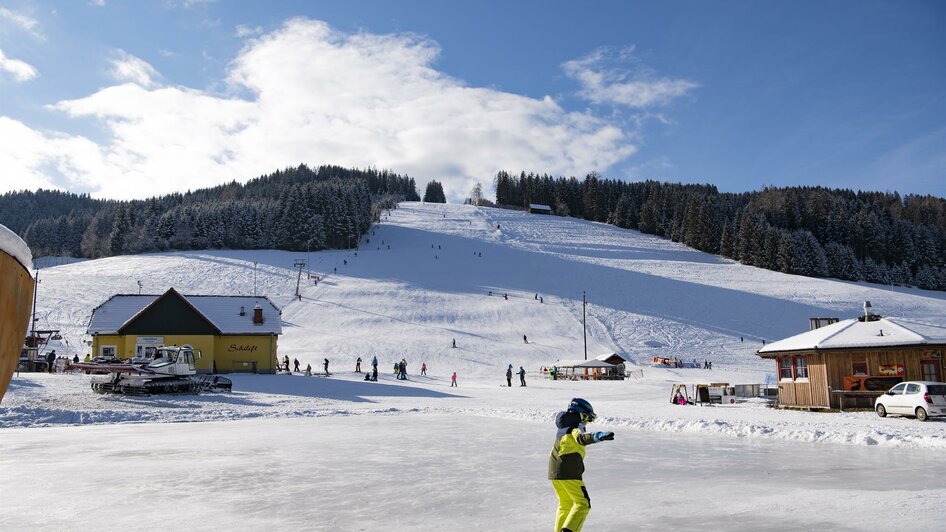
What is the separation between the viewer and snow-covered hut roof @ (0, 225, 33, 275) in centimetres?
307

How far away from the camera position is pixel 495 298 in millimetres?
74938

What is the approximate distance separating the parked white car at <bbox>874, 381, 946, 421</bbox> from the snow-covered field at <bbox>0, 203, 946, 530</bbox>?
3.20 feet

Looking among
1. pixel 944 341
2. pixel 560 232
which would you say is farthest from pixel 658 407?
pixel 560 232

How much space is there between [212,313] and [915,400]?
137 ft

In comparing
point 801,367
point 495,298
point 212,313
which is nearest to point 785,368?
point 801,367

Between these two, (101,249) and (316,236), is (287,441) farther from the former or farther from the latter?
(101,249)

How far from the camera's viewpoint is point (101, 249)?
125 m

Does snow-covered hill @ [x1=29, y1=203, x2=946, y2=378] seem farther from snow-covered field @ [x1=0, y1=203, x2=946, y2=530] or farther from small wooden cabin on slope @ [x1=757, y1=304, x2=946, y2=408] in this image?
small wooden cabin on slope @ [x1=757, y1=304, x2=946, y2=408]

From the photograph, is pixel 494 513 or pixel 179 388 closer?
pixel 494 513

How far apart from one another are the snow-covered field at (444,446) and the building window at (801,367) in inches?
90.3

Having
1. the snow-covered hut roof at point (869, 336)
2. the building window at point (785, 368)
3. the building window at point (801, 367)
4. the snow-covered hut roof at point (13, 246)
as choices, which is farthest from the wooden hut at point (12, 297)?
the building window at point (785, 368)

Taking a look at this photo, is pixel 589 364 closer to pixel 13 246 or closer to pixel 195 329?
pixel 195 329

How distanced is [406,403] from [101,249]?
119 m

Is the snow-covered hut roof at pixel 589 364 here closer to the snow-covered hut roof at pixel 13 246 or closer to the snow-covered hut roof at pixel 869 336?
the snow-covered hut roof at pixel 869 336
